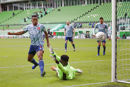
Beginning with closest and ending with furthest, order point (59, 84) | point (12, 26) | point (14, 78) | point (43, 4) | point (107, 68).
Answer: point (59, 84)
point (14, 78)
point (107, 68)
point (12, 26)
point (43, 4)

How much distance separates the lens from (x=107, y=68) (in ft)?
29.2

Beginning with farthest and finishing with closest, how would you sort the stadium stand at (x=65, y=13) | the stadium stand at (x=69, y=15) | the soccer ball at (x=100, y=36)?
the stadium stand at (x=65, y=13), the stadium stand at (x=69, y=15), the soccer ball at (x=100, y=36)

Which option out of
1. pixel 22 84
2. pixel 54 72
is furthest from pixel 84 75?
pixel 22 84

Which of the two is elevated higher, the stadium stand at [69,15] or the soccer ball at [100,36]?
the stadium stand at [69,15]

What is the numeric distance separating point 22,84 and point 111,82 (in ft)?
8.35

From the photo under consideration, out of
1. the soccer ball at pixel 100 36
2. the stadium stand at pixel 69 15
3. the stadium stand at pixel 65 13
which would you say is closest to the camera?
the soccer ball at pixel 100 36

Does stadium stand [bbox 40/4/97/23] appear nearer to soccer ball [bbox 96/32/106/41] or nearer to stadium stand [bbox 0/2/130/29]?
stadium stand [bbox 0/2/130/29]

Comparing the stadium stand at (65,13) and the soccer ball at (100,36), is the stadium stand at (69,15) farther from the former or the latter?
the soccer ball at (100,36)

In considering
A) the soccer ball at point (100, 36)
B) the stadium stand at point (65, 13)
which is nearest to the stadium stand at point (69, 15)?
the stadium stand at point (65, 13)

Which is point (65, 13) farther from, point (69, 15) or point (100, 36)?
point (100, 36)

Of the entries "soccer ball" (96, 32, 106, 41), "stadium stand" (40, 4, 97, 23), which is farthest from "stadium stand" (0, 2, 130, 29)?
"soccer ball" (96, 32, 106, 41)

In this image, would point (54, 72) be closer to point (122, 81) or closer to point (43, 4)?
point (122, 81)

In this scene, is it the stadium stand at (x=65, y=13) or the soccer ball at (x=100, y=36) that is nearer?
the soccer ball at (x=100, y=36)

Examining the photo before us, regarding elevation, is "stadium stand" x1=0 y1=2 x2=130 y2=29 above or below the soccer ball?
above
